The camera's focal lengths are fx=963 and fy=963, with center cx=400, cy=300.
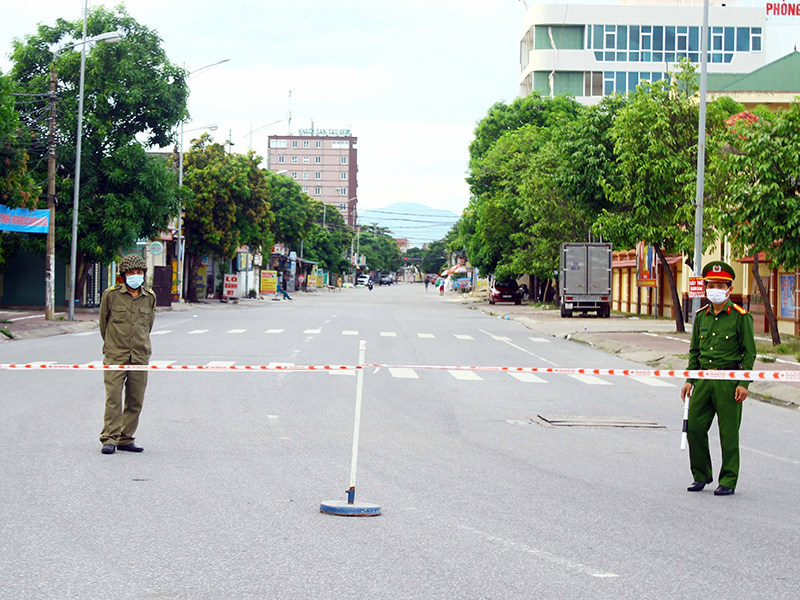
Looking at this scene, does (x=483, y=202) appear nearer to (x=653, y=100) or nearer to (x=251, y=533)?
(x=653, y=100)

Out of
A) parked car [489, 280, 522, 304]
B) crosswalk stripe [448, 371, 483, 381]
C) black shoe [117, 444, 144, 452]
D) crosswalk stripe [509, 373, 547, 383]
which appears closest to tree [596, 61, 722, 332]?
crosswalk stripe [509, 373, 547, 383]

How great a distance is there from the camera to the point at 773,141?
2102 cm

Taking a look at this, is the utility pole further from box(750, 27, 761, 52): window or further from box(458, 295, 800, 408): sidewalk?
box(750, 27, 761, 52): window

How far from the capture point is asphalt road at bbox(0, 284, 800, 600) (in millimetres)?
5312

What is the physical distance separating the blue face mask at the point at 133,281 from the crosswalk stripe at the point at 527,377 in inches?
376

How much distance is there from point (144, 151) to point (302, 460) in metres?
30.0

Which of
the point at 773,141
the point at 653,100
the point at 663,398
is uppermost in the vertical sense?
the point at 653,100

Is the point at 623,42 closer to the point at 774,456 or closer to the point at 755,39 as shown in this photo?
the point at 755,39

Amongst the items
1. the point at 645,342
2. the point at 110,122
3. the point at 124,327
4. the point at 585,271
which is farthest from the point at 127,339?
the point at 585,271

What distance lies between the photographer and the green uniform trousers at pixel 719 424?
7984mm

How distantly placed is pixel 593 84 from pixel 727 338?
70749 mm

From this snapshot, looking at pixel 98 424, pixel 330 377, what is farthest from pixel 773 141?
pixel 98 424

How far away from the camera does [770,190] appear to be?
20562 millimetres

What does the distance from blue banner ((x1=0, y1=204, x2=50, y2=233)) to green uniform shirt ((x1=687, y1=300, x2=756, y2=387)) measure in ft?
82.8
